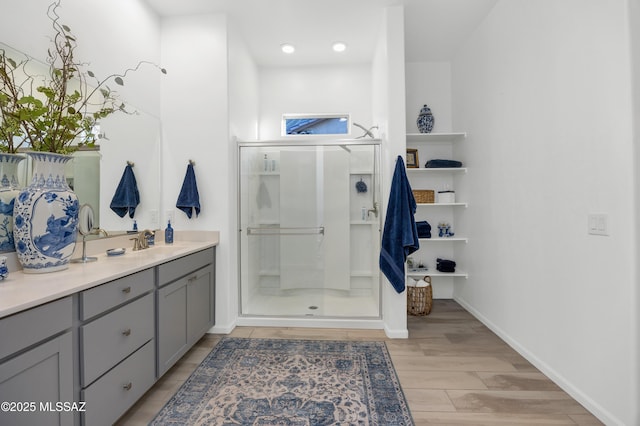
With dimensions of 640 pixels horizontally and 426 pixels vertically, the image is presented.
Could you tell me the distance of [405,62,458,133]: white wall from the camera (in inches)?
150

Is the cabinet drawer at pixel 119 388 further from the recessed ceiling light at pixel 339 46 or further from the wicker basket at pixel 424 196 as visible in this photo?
the recessed ceiling light at pixel 339 46

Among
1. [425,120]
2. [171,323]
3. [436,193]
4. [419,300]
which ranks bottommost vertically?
[419,300]

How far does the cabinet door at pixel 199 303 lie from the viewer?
2.34 meters

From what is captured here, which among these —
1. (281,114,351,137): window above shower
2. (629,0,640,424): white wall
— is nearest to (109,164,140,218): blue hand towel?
(281,114,351,137): window above shower

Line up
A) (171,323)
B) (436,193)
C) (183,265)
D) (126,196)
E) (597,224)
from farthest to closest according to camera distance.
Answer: (436,193)
(126,196)
(183,265)
(171,323)
(597,224)

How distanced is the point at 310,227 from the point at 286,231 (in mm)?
246

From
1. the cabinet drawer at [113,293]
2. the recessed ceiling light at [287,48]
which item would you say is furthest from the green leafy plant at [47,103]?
the recessed ceiling light at [287,48]

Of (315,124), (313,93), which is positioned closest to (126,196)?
(315,124)

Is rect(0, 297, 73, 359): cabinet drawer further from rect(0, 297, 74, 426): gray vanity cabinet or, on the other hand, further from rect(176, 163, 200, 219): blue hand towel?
rect(176, 163, 200, 219): blue hand towel

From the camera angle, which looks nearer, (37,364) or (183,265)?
(37,364)

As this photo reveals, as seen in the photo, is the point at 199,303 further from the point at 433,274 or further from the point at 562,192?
the point at 562,192

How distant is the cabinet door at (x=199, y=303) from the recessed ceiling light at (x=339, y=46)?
2.72 metres

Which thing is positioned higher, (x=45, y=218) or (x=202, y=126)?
(x=202, y=126)

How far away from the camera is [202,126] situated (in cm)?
284
